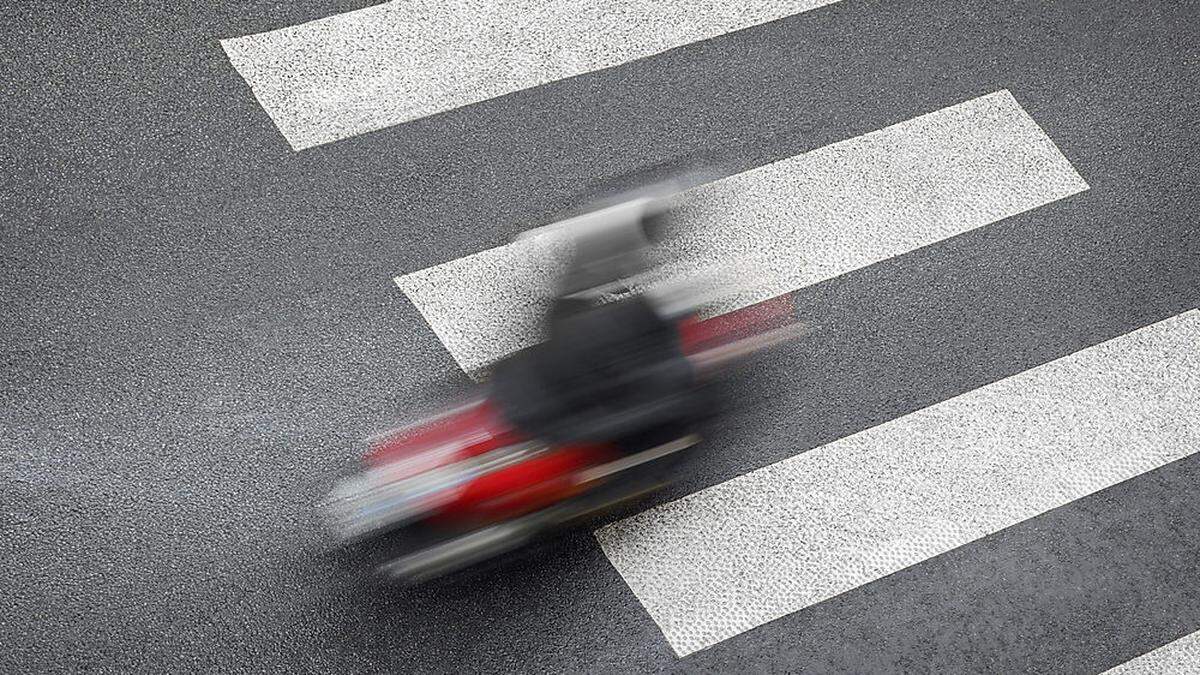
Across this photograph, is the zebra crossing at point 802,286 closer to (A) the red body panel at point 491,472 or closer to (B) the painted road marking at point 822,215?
(B) the painted road marking at point 822,215

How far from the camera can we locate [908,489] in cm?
548

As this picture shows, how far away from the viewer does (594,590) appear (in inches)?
200

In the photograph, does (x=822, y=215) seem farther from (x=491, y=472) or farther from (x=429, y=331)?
(x=491, y=472)

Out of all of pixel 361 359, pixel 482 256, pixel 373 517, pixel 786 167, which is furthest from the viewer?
pixel 786 167

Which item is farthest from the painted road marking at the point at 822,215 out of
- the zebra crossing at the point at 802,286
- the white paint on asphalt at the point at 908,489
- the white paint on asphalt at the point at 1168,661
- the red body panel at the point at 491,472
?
the white paint on asphalt at the point at 1168,661

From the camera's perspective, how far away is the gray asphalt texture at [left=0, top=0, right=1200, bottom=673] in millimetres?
4965

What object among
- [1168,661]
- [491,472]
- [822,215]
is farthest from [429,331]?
[1168,661]

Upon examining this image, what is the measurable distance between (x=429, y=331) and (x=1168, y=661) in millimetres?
2716

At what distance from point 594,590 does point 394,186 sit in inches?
73.8

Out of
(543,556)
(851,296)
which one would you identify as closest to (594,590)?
(543,556)

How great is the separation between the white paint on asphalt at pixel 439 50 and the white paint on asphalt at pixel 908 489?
80.7 inches

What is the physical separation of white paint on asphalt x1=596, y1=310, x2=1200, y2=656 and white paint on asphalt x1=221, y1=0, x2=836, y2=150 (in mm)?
2050

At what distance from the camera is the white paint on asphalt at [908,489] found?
516cm

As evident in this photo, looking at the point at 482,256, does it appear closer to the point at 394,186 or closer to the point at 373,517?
the point at 394,186
